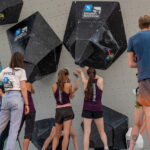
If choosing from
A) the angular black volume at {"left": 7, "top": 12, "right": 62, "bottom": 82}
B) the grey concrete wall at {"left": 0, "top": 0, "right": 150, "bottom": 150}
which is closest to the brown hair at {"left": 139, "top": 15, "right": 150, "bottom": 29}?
the grey concrete wall at {"left": 0, "top": 0, "right": 150, "bottom": 150}

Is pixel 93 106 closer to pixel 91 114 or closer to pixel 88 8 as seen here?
pixel 91 114

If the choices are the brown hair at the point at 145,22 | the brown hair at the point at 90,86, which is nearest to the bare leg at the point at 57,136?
the brown hair at the point at 90,86

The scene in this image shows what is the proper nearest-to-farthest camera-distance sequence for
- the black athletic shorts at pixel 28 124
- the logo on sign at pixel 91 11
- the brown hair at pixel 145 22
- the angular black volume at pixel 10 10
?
1. the brown hair at pixel 145 22
2. the black athletic shorts at pixel 28 124
3. the logo on sign at pixel 91 11
4. the angular black volume at pixel 10 10

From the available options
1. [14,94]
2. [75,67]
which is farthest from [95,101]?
[14,94]

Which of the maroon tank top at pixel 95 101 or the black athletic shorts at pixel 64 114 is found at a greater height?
the maroon tank top at pixel 95 101

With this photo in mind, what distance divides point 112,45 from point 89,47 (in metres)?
0.49

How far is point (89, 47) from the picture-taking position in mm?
6848

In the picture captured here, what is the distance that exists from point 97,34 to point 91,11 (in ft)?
1.78

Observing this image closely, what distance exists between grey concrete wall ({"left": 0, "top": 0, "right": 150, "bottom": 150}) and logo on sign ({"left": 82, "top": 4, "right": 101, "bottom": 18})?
48cm

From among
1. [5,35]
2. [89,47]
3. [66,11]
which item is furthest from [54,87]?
[5,35]

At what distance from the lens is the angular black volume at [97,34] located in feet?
22.6

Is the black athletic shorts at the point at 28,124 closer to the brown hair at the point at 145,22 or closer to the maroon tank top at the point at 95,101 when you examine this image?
the maroon tank top at the point at 95,101

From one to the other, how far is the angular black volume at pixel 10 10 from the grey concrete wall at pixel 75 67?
0.51ft

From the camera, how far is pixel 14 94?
5.84 m
